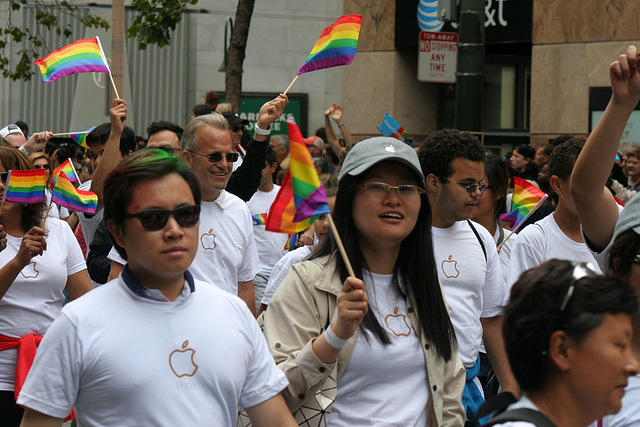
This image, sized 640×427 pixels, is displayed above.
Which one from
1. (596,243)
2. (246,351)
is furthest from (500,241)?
(246,351)

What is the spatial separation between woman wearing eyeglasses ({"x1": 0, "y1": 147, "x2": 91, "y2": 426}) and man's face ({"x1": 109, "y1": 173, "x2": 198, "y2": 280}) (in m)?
1.96

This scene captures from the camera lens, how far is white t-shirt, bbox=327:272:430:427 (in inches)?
130

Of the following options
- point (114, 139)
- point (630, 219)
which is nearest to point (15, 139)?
point (114, 139)

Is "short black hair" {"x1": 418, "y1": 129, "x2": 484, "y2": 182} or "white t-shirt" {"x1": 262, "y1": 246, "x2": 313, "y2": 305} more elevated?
"short black hair" {"x1": 418, "y1": 129, "x2": 484, "y2": 182}

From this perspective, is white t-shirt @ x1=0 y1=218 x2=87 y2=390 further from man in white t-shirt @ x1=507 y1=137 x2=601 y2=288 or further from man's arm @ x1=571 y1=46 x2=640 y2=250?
man's arm @ x1=571 y1=46 x2=640 y2=250

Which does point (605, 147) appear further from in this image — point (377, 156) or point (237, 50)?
point (237, 50)

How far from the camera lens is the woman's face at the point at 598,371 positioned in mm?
2252

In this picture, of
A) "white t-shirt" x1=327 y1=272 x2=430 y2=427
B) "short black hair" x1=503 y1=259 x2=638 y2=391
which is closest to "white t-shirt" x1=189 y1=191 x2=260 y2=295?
"white t-shirt" x1=327 y1=272 x2=430 y2=427

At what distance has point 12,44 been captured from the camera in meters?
24.7

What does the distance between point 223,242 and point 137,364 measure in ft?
7.73

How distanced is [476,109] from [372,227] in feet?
20.1

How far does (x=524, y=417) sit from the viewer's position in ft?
7.21

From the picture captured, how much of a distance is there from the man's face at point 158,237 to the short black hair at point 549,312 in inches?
43.2

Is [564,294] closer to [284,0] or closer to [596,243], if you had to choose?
[596,243]
